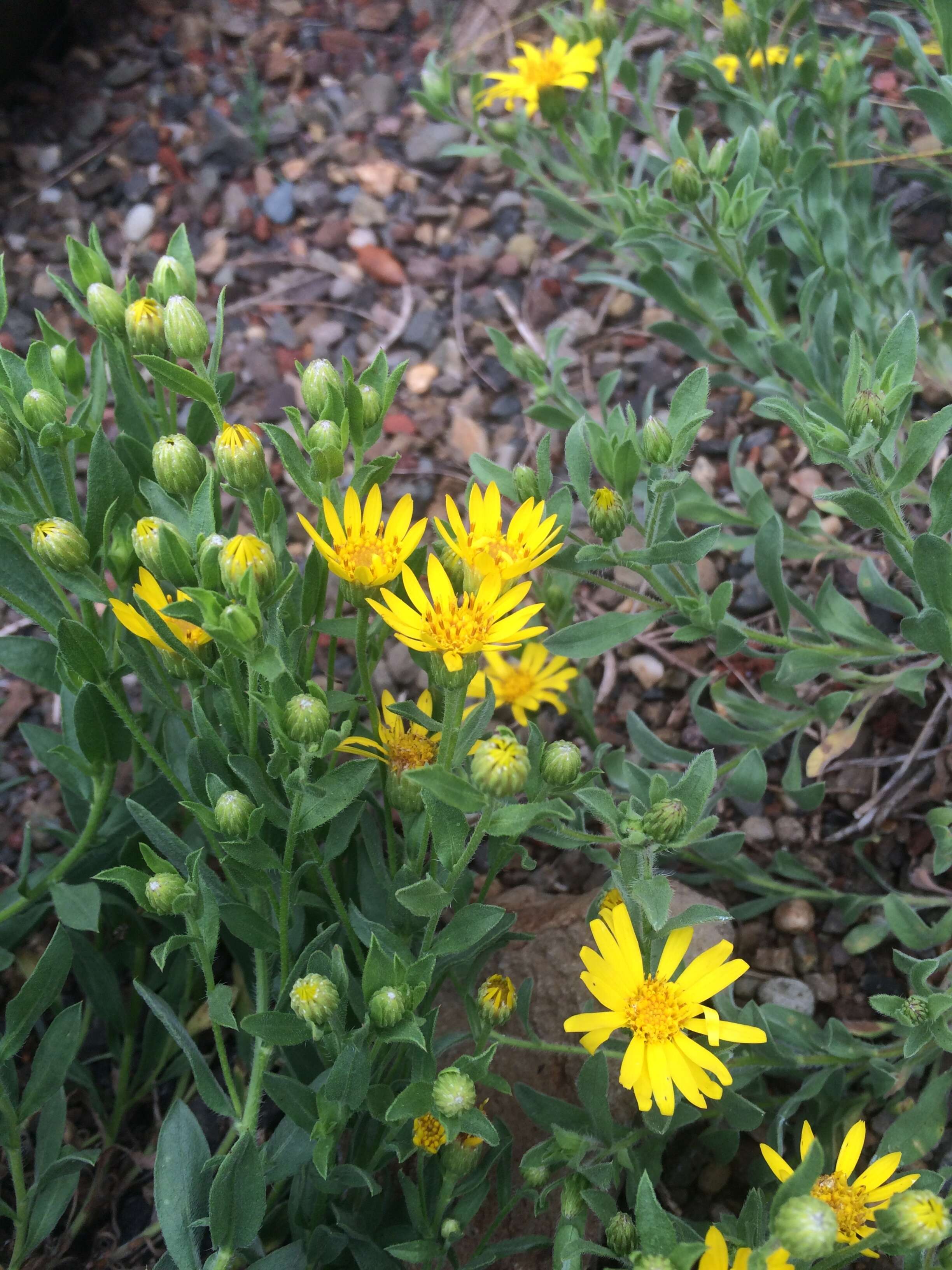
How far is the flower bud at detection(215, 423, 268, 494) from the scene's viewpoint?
85.0 inches

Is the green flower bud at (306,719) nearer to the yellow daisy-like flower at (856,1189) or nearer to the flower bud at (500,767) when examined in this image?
the flower bud at (500,767)

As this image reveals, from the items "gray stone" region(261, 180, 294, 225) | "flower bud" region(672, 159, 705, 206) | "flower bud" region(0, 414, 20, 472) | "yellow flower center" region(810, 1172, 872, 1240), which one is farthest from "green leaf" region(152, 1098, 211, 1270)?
"gray stone" region(261, 180, 294, 225)

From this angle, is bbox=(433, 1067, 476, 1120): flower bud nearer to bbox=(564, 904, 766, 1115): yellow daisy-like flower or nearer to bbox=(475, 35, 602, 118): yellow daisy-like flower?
bbox=(564, 904, 766, 1115): yellow daisy-like flower

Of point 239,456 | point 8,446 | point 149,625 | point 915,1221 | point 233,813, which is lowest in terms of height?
point 915,1221

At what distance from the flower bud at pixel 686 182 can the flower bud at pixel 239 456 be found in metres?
1.40

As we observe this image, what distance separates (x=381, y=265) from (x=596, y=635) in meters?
2.52

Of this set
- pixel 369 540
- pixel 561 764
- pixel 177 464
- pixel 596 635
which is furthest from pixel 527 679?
pixel 177 464

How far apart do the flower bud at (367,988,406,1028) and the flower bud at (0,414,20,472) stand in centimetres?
131

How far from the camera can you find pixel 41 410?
7.55 ft

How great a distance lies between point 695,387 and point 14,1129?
2.14 meters

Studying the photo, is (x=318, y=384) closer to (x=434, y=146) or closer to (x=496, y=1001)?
(x=496, y=1001)

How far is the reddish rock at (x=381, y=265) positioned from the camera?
176 inches

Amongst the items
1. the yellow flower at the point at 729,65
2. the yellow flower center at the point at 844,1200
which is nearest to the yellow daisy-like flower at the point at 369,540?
the yellow flower center at the point at 844,1200

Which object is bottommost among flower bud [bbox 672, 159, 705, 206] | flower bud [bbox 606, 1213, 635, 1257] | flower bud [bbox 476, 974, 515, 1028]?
flower bud [bbox 606, 1213, 635, 1257]
